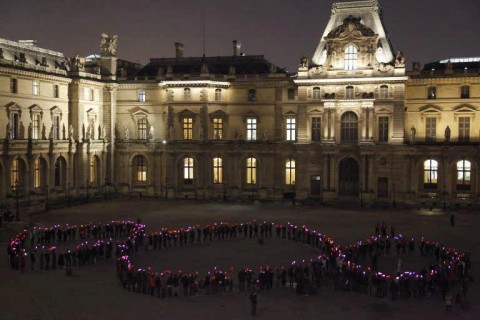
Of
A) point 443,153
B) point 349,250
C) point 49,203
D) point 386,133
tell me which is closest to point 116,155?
point 49,203

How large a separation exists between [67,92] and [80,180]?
9.89 m

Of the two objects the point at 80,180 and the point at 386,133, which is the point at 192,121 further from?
the point at 386,133

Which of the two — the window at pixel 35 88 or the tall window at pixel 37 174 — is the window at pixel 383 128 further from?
the window at pixel 35 88

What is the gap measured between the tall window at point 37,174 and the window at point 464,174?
43.6 metres

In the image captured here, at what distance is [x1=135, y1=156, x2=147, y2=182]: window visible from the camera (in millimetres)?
71562

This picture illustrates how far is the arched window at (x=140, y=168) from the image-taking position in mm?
71562

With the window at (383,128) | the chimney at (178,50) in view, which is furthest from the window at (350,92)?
the chimney at (178,50)

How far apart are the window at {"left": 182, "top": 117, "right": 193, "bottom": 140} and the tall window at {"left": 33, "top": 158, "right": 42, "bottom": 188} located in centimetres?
1710

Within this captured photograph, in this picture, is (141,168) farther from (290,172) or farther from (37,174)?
(290,172)

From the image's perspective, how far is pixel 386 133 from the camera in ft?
207

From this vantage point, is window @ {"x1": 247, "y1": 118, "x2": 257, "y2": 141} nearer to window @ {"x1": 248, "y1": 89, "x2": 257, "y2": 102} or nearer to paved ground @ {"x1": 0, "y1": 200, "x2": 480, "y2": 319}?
window @ {"x1": 248, "y1": 89, "x2": 257, "y2": 102}

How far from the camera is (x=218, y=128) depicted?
69.8 m

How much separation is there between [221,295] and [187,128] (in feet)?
137

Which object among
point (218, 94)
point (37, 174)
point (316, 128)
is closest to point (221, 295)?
point (37, 174)
